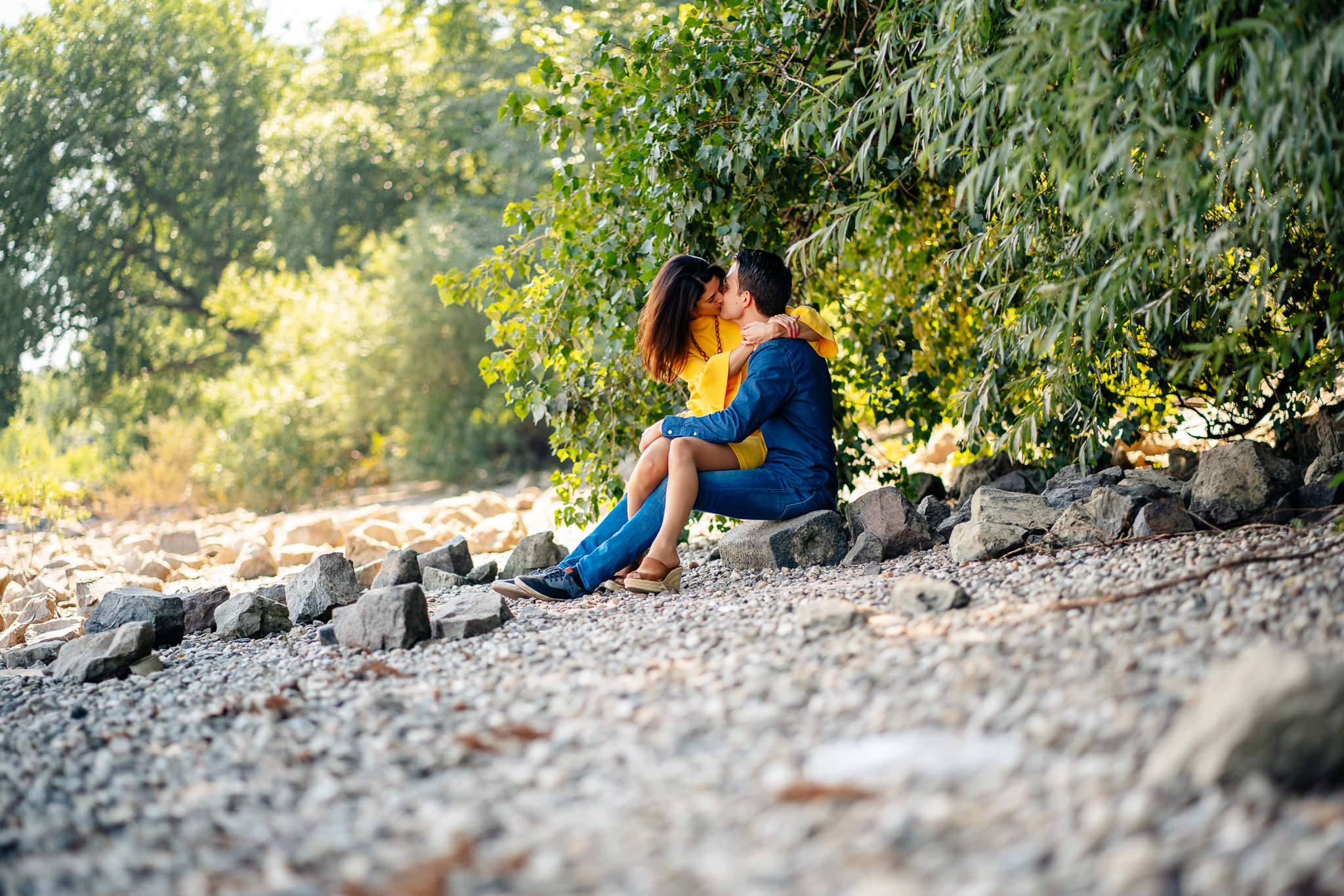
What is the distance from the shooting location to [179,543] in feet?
23.4

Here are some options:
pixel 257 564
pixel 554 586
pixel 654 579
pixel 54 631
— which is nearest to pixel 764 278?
pixel 654 579

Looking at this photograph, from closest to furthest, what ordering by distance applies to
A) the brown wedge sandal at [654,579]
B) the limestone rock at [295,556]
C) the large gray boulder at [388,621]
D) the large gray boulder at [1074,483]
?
the large gray boulder at [388,621]
the brown wedge sandal at [654,579]
the large gray boulder at [1074,483]
the limestone rock at [295,556]

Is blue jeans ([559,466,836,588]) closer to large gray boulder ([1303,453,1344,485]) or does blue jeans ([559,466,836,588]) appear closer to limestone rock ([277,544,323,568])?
large gray boulder ([1303,453,1344,485])

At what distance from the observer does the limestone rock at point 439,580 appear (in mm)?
4191

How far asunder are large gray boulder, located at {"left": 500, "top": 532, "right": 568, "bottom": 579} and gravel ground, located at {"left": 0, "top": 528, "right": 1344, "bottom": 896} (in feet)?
5.23

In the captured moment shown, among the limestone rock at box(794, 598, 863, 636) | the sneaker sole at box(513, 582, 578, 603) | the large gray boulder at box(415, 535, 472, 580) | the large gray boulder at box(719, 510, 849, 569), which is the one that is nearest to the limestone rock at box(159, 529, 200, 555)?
the large gray boulder at box(415, 535, 472, 580)

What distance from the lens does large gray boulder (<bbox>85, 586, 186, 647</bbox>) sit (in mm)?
3434

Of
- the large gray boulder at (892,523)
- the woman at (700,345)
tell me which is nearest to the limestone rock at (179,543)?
the woman at (700,345)

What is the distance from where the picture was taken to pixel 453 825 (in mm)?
1438

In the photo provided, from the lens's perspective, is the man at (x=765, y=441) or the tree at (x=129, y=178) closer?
the man at (x=765, y=441)

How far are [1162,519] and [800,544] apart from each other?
4.02ft

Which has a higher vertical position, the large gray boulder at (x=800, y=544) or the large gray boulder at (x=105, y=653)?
the large gray boulder at (x=105, y=653)

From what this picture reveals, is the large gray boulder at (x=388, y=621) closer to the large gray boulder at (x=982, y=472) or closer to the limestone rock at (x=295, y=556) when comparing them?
the large gray boulder at (x=982, y=472)

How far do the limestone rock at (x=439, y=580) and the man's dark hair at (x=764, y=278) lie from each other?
175 centimetres
